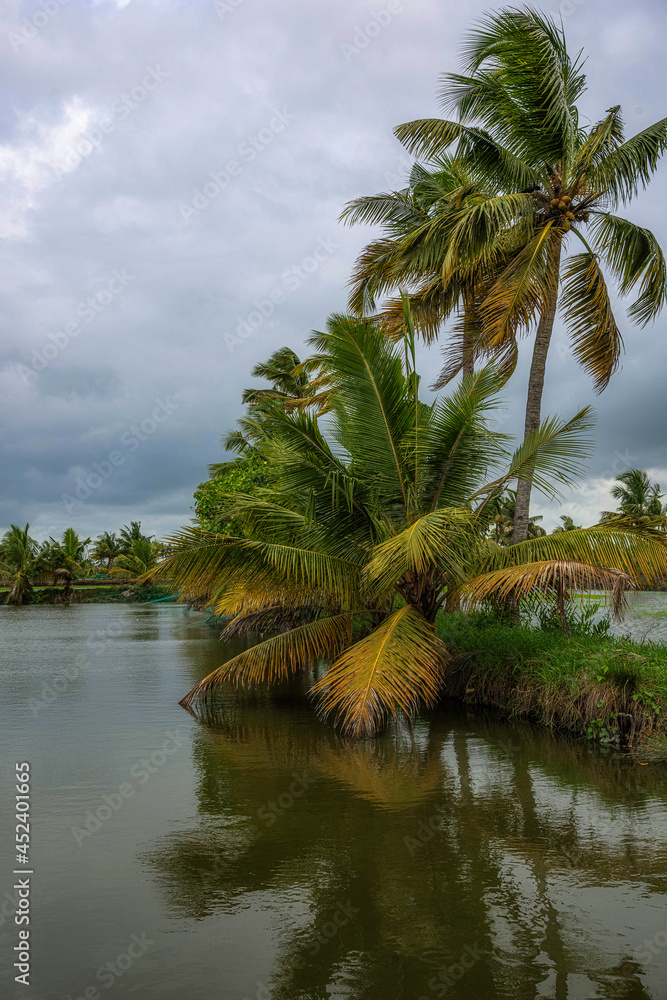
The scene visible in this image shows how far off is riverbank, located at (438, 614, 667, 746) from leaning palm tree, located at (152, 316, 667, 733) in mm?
844

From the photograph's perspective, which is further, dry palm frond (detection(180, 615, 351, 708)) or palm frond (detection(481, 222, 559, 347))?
palm frond (detection(481, 222, 559, 347))

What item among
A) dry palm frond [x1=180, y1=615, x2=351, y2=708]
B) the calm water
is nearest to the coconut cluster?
dry palm frond [x1=180, y1=615, x2=351, y2=708]

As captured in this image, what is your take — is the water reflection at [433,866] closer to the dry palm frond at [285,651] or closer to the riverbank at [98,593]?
the dry palm frond at [285,651]

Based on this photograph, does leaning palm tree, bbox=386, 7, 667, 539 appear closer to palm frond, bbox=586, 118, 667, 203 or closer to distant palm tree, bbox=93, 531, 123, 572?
palm frond, bbox=586, 118, 667, 203

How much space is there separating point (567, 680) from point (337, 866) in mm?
4731

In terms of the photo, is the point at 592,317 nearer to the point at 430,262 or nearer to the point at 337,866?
the point at 430,262

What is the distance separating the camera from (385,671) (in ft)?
26.5

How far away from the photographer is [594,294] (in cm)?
1243

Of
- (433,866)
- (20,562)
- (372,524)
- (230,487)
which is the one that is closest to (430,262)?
(372,524)

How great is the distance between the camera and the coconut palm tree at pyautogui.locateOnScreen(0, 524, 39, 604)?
52156 millimetres

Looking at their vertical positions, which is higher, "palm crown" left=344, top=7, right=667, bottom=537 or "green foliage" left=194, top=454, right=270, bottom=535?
"palm crown" left=344, top=7, right=667, bottom=537

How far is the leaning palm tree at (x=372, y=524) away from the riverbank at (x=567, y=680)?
84 centimetres

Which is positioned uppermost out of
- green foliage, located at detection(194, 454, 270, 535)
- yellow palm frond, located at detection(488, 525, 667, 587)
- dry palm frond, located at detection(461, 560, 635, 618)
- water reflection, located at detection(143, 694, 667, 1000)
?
green foliage, located at detection(194, 454, 270, 535)

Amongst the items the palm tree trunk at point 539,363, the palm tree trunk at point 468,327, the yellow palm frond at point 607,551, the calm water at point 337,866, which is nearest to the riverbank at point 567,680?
the calm water at point 337,866
